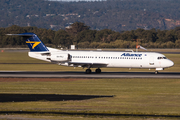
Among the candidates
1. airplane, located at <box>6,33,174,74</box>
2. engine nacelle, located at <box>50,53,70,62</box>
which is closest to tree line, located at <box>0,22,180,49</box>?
airplane, located at <box>6,33,174,74</box>

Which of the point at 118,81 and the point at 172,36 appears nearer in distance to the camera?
the point at 118,81

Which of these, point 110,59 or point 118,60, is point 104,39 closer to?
point 110,59

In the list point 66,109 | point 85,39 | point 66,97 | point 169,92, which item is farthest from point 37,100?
A: point 85,39

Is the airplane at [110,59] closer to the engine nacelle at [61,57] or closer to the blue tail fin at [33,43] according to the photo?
the engine nacelle at [61,57]

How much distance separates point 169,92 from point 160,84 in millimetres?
5165

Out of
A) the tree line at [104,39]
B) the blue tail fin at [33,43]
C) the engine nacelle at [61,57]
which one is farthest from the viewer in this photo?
the tree line at [104,39]

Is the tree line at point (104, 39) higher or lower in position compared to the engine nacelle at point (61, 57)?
higher

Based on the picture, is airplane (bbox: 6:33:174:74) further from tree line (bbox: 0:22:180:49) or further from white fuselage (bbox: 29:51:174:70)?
tree line (bbox: 0:22:180:49)

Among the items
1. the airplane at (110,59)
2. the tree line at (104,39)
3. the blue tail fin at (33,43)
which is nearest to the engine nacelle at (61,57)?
the airplane at (110,59)

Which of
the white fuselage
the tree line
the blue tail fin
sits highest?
the tree line

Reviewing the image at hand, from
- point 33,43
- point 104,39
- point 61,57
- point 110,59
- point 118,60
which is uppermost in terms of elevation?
point 104,39

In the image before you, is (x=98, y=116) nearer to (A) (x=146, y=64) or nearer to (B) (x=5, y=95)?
(B) (x=5, y=95)

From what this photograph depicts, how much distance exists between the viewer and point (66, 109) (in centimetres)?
1997

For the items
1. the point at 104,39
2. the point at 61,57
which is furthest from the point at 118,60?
the point at 104,39
